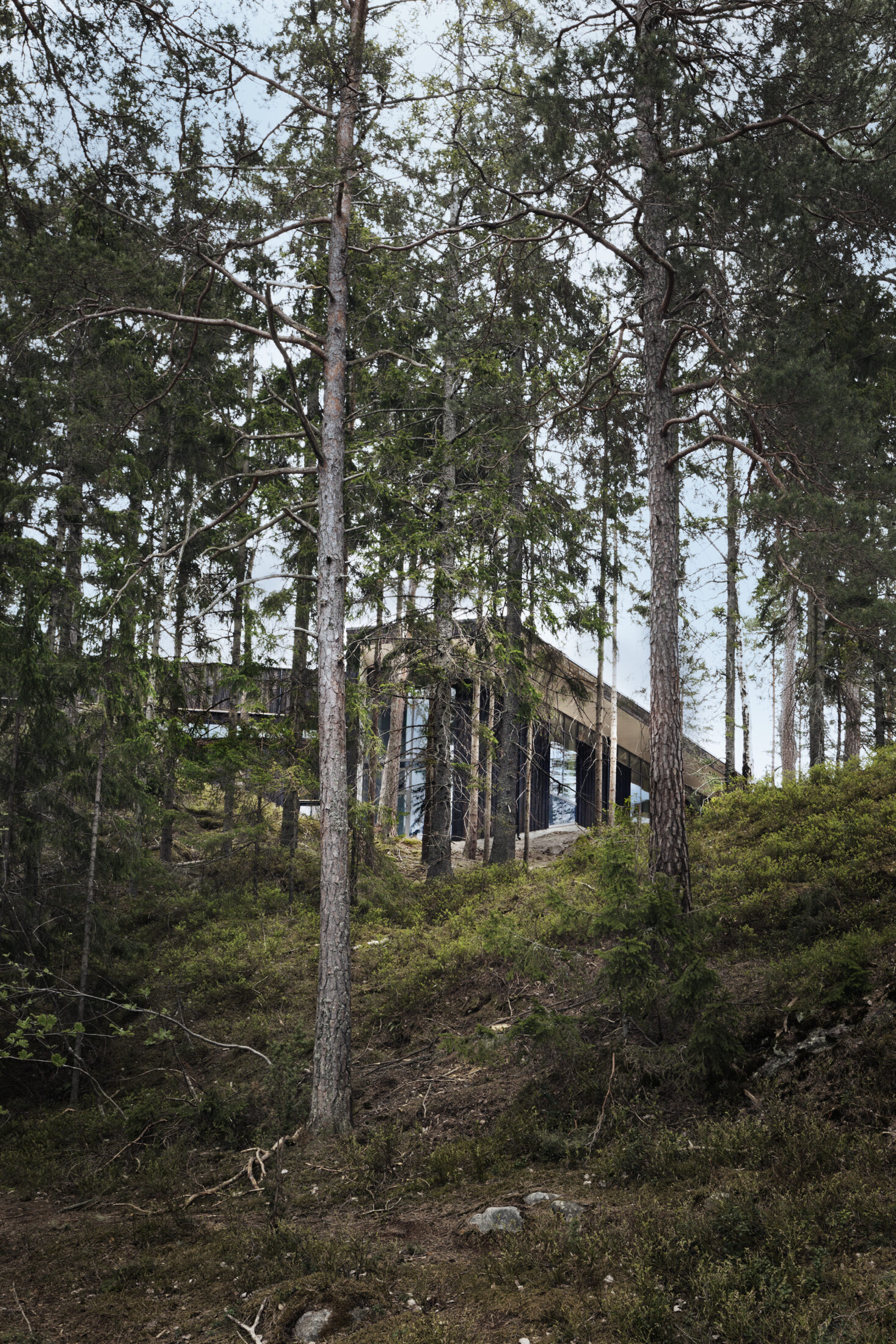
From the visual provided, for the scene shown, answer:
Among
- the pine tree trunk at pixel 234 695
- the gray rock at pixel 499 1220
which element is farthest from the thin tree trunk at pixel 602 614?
the gray rock at pixel 499 1220

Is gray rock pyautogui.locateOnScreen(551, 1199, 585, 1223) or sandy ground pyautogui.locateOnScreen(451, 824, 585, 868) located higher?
sandy ground pyautogui.locateOnScreen(451, 824, 585, 868)

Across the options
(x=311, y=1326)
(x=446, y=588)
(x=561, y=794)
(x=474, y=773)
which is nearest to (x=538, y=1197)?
(x=311, y=1326)

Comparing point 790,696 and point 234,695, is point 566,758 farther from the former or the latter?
point 234,695

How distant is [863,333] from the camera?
13.2 m

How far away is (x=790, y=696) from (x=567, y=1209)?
1520 centimetres

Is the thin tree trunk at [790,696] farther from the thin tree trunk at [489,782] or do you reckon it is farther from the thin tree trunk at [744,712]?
the thin tree trunk at [489,782]

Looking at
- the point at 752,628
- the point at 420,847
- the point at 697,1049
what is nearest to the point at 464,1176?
the point at 697,1049

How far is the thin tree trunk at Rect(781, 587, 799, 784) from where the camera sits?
60.7 ft

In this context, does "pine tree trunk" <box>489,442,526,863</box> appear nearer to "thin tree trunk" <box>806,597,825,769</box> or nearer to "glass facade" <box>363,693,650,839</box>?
"glass facade" <box>363,693,650,839</box>

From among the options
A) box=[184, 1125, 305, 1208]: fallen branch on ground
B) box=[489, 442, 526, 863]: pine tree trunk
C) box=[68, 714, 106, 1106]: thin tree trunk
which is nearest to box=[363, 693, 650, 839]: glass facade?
box=[489, 442, 526, 863]: pine tree trunk

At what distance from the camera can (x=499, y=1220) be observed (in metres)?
5.83

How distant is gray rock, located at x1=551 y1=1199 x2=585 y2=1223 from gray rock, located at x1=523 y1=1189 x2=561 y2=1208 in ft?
0.38

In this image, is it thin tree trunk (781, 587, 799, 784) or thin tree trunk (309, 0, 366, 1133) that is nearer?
thin tree trunk (309, 0, 366, 1133)

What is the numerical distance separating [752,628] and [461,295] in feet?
50.3
